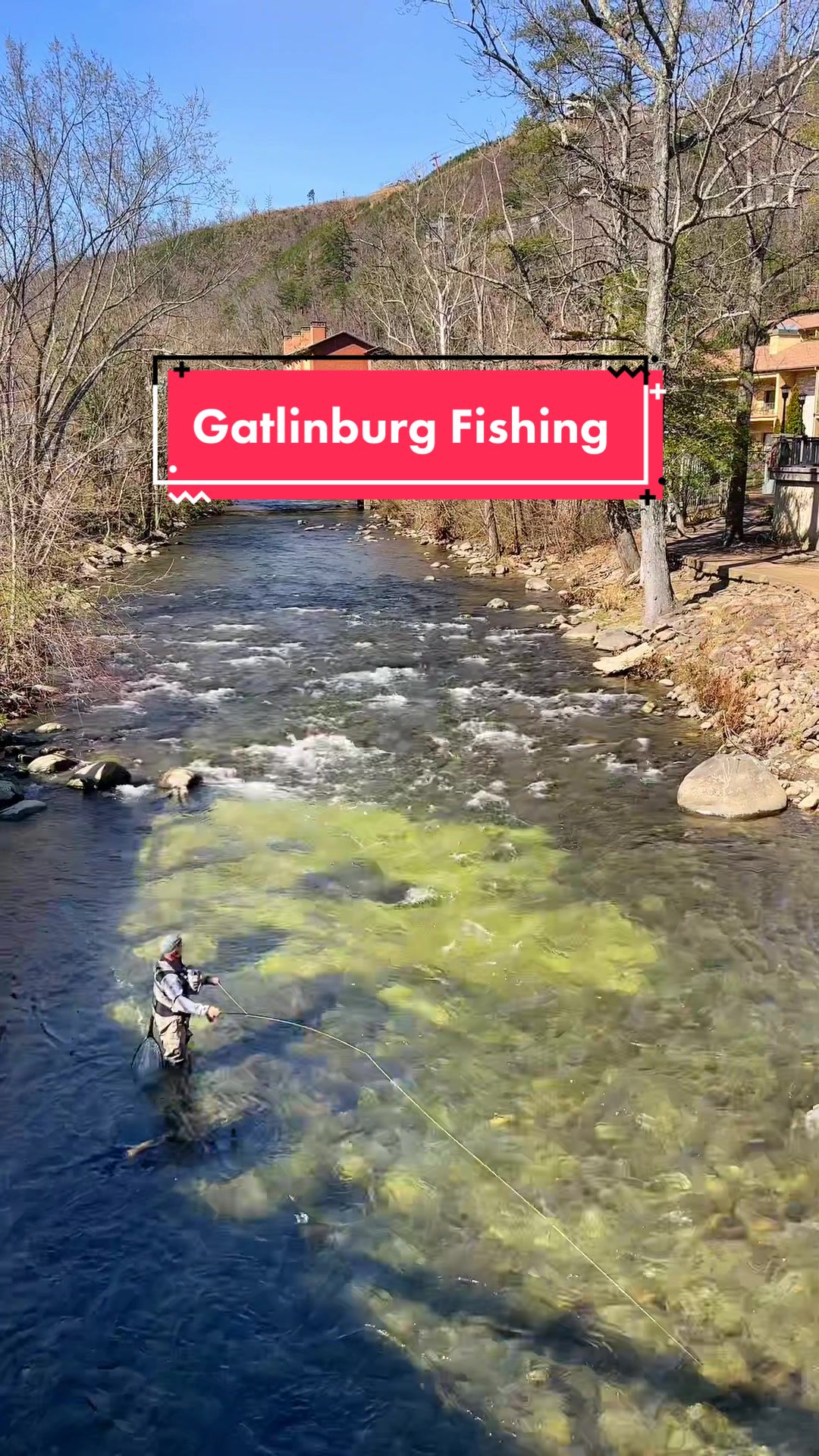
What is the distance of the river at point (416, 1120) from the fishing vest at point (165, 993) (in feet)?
2.04

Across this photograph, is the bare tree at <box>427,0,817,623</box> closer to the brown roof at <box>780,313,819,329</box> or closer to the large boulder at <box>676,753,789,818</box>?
the large boulder at <box>676,753,789,818</box>

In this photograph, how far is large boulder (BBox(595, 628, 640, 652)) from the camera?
21.1 metres

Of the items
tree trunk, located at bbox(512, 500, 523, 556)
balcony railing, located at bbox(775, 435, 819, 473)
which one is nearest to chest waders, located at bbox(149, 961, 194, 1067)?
balcony railing, located at bbox(775, 435, 819, 473)

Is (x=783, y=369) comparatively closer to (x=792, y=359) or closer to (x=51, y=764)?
(x=792, y=359)

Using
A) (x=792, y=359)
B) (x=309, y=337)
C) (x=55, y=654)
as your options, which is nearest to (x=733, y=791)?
(x=55, y=654)

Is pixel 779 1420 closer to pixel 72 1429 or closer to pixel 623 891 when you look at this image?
pixel 72 1429

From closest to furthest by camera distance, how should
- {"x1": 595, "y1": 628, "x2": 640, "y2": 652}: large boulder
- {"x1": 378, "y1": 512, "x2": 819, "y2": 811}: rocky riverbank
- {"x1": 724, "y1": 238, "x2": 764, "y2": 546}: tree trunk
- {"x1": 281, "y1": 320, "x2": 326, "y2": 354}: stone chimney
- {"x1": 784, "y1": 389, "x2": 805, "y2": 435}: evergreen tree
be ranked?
{"x1": 378, "y1": 512, "x2": 819, "y2": 811}: rocky riverbank < {"x1": 595, "y1": 628, "x2": 640, "y2": 652}: large boulder < {"x1": 724, "y1": 238, "x2": 764, "y2": 546}: tree trunk < {"x1": 784, "y1": 389, "x2": 805, "y2": 435}: evergreen tree < {"x1": 281, "y1": 320, "x2": 326, "y2": 354}: stone chimney

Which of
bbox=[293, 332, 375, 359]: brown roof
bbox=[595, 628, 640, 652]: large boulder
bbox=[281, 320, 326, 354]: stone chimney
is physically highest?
bbox=[281, 320, 326, 354]: stone chimney

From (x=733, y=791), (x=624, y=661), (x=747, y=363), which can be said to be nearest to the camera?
(x=733, y=791)

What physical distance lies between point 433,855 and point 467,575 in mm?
20221

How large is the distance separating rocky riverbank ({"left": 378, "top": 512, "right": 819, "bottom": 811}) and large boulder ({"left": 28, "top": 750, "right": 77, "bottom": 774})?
9.14 metres

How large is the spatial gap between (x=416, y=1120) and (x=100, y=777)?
806 centimetres

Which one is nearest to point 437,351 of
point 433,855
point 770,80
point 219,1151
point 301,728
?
point 770,80

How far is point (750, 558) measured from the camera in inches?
979
